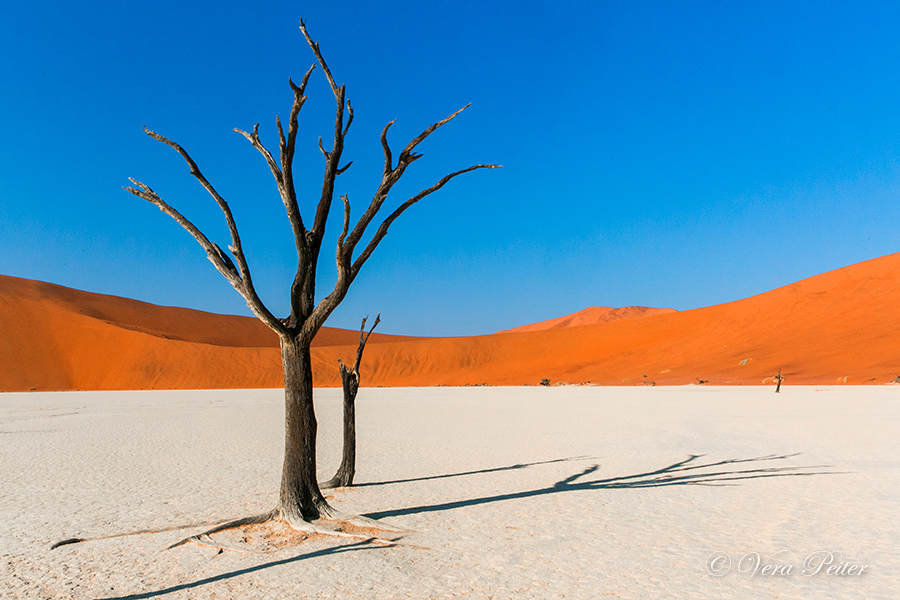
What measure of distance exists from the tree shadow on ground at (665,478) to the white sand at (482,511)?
0.22 feet

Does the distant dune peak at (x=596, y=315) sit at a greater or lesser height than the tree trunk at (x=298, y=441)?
greater

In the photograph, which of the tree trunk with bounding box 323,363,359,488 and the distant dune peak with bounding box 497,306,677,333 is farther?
the distant dune peak with bounding box 497,306,677,333

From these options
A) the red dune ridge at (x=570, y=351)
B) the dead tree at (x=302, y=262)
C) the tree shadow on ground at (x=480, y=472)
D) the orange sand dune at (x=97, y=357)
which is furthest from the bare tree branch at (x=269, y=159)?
the orange sand dune at (x=97, y=357)

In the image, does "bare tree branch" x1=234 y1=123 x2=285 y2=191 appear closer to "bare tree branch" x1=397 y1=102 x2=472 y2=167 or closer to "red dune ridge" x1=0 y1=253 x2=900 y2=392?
"bare tree branch" x1=397 y1=102 x2=472 y2=167

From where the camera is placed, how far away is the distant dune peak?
482ft

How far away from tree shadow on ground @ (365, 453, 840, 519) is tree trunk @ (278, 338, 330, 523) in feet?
3.74

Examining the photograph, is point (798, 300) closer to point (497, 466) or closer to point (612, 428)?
point (612, 428)

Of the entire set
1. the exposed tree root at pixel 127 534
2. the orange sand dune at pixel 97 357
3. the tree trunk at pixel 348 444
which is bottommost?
the exposed tree root at pixel 127 534

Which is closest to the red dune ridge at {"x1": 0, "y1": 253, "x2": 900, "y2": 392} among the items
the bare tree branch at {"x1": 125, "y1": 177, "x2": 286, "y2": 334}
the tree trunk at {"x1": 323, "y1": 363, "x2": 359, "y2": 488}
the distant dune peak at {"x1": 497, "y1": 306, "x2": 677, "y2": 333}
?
the tree trunk at {"x1": 323, "y1": 363, "x2": 359, "y2": 488}

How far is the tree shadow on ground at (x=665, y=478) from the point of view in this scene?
775 centimetres

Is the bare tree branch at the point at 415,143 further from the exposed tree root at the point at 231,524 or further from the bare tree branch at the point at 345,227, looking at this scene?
the exposed tree root at the point at 231,524

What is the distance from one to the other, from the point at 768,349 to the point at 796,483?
136 feet

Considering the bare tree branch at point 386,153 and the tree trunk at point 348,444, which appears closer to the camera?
the bare tree branch at point 386,153

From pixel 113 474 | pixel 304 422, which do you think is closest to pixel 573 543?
pixel 304 422
